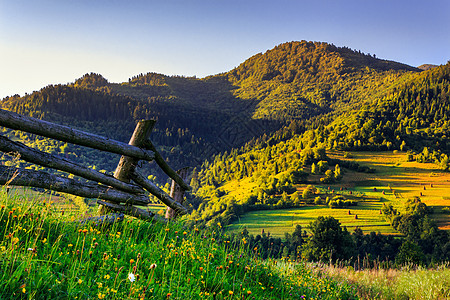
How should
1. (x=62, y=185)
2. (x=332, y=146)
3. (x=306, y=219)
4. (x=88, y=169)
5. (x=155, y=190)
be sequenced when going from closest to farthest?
1. (x=62, y=185)
2. (x=88, y=169)
3. (x=155, y=190)
4. (x=306, y=219)
5. (x=332, y=146)

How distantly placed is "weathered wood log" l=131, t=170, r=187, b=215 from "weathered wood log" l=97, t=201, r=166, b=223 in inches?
15.2

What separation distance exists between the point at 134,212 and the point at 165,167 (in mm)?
1154

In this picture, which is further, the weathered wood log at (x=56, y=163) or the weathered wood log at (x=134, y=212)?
the weathered wood log at (x=134, y=212)

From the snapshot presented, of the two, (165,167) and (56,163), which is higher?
(56,163)

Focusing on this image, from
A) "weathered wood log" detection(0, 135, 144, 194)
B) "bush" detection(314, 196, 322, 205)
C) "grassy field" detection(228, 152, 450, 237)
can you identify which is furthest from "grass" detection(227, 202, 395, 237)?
"weathered wood log" detection(0, 135, 144, 194)

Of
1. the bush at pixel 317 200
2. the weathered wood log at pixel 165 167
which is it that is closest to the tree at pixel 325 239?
the weathered wood log at pixel 165 167

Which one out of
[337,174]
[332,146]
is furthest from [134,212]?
[332,146]

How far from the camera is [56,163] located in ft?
11.4

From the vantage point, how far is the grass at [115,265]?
2234 millimetres

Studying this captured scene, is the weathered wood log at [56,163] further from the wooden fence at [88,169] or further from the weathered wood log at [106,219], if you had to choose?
the weathered wood log at [106,219]

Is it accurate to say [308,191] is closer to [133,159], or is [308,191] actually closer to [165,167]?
[165,167]

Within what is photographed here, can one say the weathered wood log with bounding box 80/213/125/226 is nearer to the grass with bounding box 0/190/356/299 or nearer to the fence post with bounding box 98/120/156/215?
the grass with bounding box 0/190/356/299

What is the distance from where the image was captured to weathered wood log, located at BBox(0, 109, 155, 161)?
3027mm

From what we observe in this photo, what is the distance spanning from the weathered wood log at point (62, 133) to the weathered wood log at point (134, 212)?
717 mm
